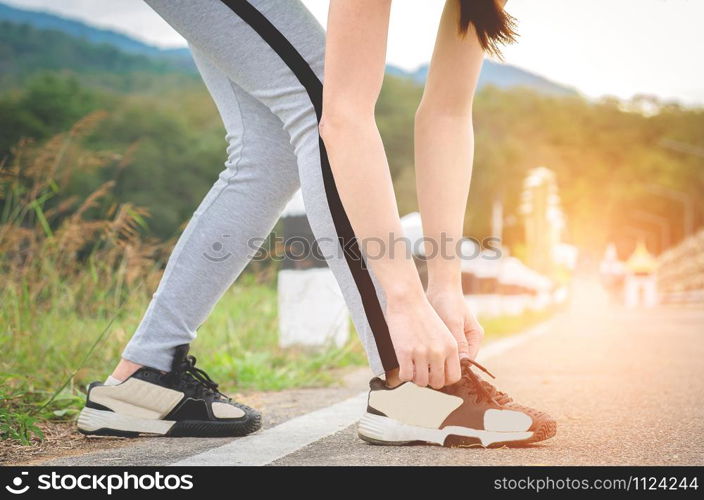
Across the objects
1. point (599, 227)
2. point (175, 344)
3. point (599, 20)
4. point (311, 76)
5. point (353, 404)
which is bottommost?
point (353, 404)

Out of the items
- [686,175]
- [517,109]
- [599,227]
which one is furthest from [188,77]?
[599,227]

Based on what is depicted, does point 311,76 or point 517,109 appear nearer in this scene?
point 311,76

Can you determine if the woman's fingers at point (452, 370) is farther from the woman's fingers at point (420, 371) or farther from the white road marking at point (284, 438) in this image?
the white road marking at point (284, 438)

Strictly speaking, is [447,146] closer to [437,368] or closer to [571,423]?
[437,368]

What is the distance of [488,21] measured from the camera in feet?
6.84

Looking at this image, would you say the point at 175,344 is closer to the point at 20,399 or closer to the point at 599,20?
the point at 20,399

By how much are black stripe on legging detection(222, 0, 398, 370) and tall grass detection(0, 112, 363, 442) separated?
4.89 feet

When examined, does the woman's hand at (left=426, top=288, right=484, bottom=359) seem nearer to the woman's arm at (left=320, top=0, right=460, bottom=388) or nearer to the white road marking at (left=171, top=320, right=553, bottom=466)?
the woman's arm at (left=320, top=0, right=460, bottom=388)

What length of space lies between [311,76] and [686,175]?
3510 inches

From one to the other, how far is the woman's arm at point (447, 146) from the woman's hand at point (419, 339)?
25cm

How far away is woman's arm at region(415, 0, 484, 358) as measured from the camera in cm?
218

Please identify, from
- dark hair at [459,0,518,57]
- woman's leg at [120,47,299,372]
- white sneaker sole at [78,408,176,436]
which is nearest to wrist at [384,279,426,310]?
woman's leg at [120,47,299,372]

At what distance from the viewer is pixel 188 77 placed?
5812 cm

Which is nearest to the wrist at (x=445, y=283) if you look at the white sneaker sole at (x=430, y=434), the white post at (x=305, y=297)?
the white sneaker sole at (x=430, y=434)
